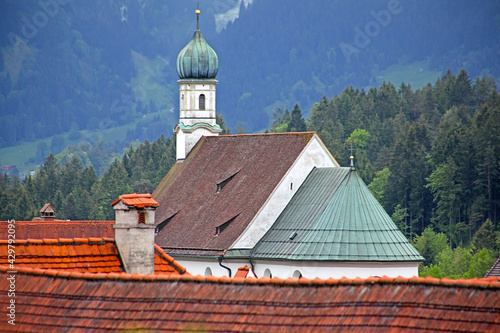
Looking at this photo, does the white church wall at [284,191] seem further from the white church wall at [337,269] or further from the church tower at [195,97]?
the church tower at [195,97]

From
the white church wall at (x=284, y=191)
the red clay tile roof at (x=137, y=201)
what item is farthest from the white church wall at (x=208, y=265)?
the red clay tile roof at (x=137, y=201)

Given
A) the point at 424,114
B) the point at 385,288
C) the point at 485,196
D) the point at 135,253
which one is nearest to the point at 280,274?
the point at 135,253

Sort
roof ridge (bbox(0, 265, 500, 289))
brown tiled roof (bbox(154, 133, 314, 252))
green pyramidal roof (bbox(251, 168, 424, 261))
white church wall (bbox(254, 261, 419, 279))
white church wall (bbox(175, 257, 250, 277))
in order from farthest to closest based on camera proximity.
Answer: brown tiled roof (bbox(154, 133, 314, 252)) → white church wall (bbox(175, 257, 250, 277)) → green pyramidal roof (bbox(251, 168, 424, 261)) → white church wall (bbox(254, 261, 419, 279)) → roof ridge (bbox(0, 265, 500, 289))

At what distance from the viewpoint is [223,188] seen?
165 ft

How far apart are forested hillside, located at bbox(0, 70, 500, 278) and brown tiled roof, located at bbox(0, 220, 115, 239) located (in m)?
37.0

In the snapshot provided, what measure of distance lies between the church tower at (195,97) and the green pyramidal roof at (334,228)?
10202 millimetres

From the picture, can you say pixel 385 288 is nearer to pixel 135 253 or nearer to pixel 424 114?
pixel 135 253

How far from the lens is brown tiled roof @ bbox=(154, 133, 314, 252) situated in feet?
156

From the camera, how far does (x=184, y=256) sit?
47.9 meters

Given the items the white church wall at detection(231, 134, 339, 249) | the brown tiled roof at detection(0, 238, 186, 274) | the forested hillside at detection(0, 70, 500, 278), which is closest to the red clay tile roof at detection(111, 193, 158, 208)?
the brown tiled roof at detection(0, 238, 186, 274)

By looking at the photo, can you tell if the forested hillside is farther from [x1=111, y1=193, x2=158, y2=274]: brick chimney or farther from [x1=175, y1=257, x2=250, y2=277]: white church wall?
[x1=111, y1=193, x2=158, y2=274]: brick chimney

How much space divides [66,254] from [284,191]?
2369 cm

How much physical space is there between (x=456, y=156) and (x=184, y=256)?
72829mm

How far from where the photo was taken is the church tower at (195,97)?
5597cm
